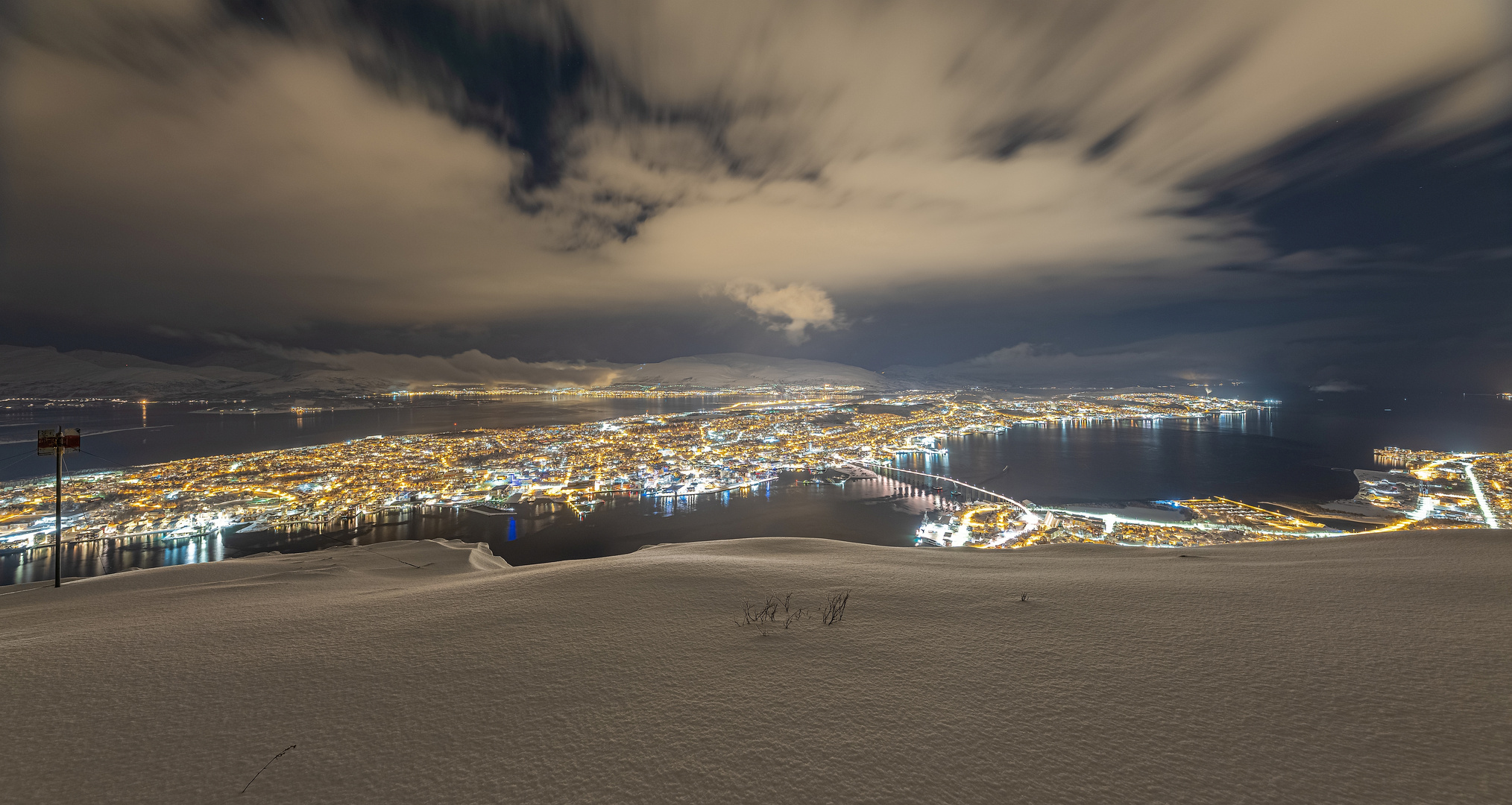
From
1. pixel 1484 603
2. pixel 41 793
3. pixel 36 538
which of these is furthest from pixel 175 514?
pixel 1484 603

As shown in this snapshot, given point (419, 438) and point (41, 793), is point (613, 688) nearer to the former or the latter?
point (41, 793)

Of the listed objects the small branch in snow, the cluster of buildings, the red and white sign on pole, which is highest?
the red and white sign on pole

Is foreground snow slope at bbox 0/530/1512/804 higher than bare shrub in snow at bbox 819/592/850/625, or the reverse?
foreground snow slope at bbox 0/530/1512/804

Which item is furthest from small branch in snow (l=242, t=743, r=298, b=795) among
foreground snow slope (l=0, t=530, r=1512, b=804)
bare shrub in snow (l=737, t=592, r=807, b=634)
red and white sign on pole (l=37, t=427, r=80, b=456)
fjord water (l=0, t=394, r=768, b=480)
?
fjord water (l=0, t=394, r=768, b=480)

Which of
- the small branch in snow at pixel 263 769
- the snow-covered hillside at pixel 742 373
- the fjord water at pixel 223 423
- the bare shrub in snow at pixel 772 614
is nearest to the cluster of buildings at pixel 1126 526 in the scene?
the bare shrub in snow at pixel 772 614

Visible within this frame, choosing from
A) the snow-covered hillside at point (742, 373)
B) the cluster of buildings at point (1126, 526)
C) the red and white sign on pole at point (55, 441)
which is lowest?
the cluster of buildings at point (1126, 526)

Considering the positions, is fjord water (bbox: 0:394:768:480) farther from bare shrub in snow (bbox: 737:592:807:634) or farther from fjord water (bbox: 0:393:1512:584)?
bare shrub in snow (bbox: 737:592:807:634)

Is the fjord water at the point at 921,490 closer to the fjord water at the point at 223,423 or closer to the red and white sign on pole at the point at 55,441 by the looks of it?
the fjord water at the point at 223,423
